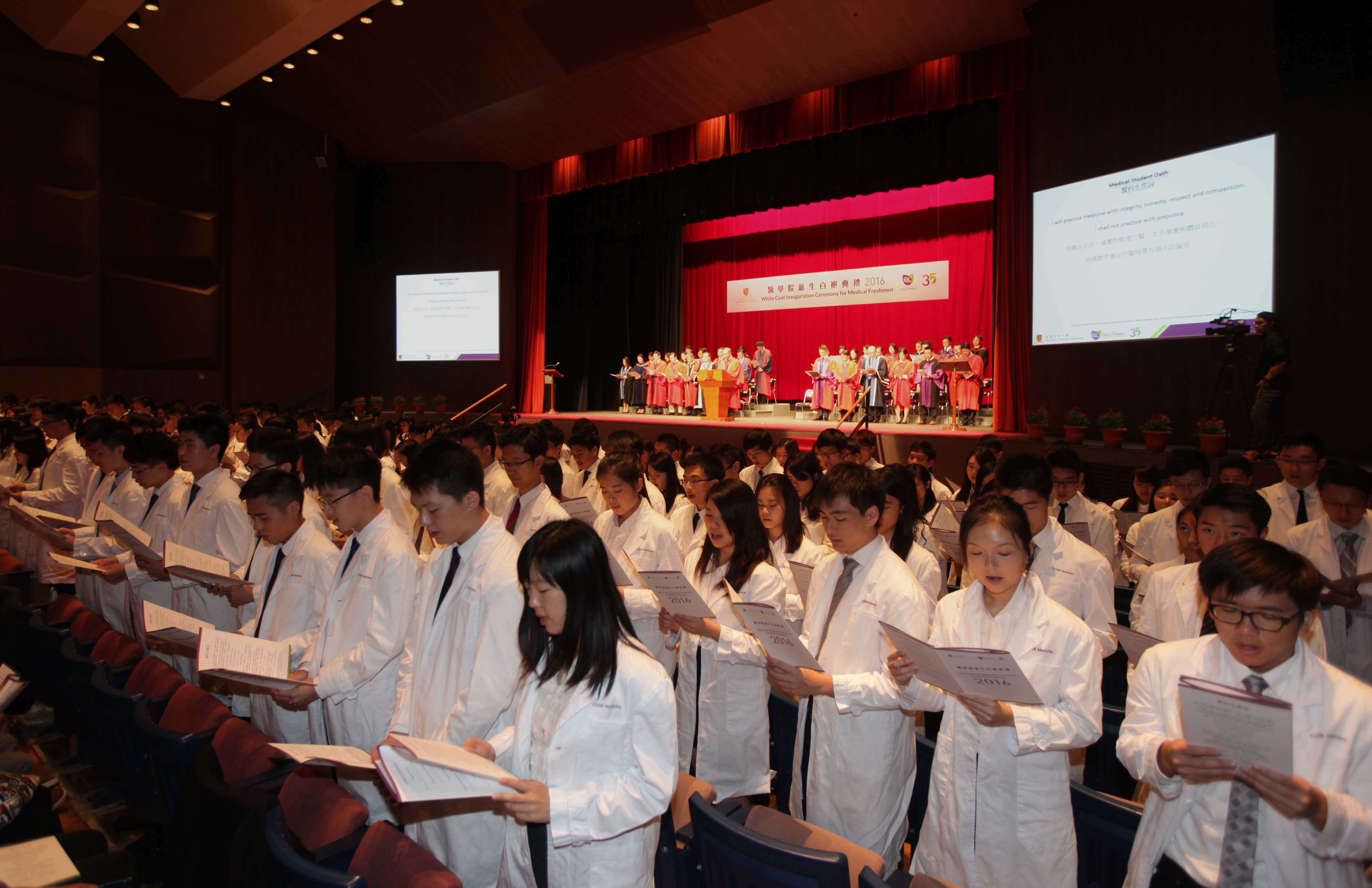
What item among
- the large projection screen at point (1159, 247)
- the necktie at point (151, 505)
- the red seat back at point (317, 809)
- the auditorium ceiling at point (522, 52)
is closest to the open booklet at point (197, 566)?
the red seat back at point (317, 809)

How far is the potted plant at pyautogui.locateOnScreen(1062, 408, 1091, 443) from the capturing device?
9438 millimetres

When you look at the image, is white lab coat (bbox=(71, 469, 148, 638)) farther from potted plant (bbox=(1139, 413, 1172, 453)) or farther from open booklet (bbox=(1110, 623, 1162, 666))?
potted plant (bbox=(1139, 413, 1172, 453))

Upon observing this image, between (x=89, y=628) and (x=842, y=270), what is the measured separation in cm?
1493

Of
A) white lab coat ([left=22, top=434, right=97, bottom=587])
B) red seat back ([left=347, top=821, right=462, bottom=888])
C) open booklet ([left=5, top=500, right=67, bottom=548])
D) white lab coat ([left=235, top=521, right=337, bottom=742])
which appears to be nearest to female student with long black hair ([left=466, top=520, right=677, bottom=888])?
red seat back ([left=347, top=821, right=462, bottom=888])

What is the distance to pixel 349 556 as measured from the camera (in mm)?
2852

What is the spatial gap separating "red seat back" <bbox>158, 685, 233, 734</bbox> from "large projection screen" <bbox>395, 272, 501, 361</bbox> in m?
15.0

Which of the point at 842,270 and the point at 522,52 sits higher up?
the point at 522,52

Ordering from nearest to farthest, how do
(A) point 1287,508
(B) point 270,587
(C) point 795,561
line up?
(B) point 270,587 < (C) point 795,561 < (A) point 1287,508

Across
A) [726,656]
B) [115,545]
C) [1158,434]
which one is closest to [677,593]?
[726,656]

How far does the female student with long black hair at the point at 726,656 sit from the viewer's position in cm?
311

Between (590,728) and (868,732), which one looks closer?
(590,728)

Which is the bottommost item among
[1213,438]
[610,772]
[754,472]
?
[610,772]

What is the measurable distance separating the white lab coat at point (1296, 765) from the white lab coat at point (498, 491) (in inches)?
170

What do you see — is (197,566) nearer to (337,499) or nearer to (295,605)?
(295,605)
